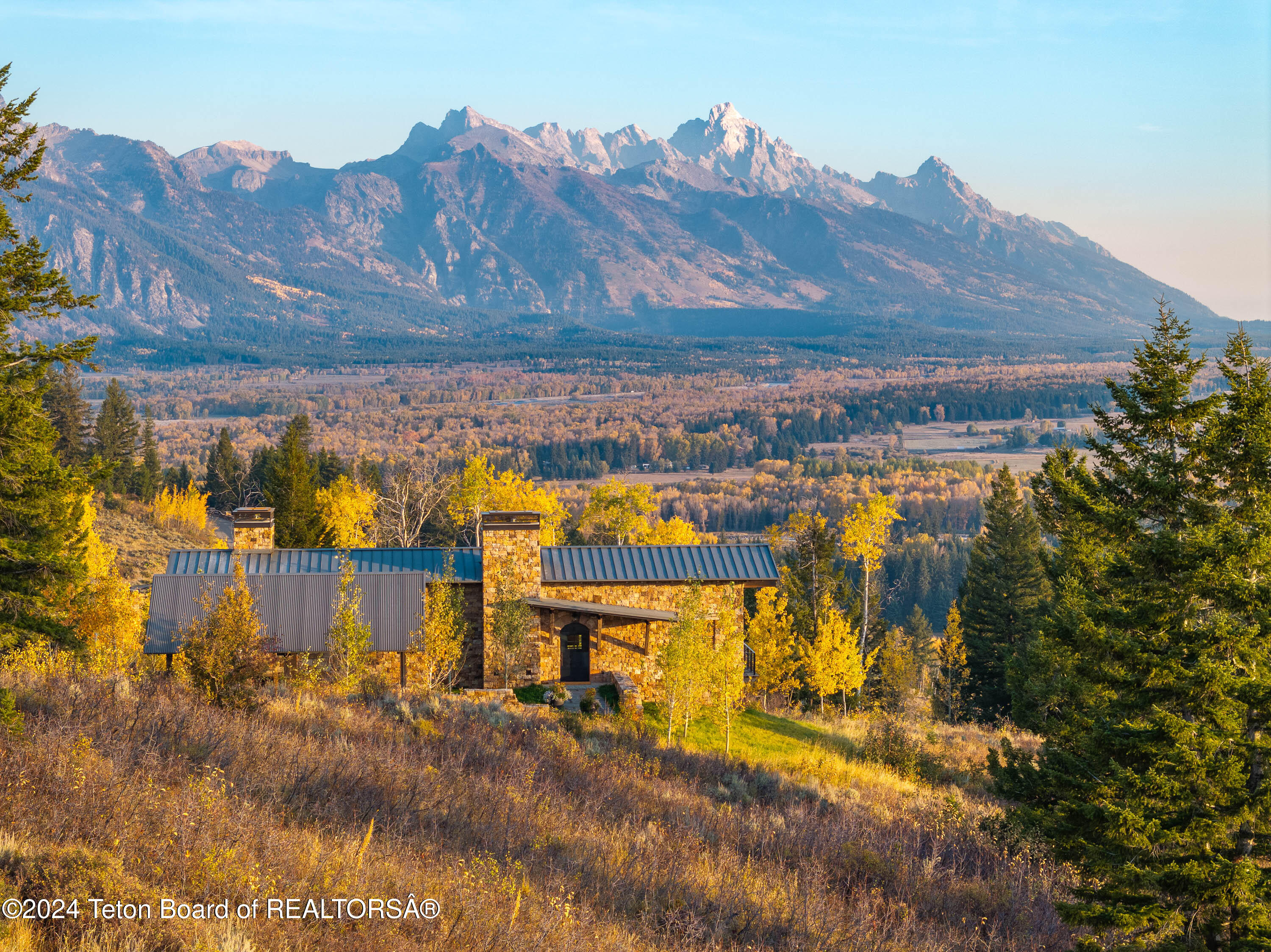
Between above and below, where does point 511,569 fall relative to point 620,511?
above

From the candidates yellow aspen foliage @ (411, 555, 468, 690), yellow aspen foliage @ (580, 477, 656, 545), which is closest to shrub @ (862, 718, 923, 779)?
yellow aspen foliage @ (411, 555, 468, 690)

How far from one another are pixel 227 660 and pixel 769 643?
2362cm

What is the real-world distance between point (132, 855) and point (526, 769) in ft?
21.0

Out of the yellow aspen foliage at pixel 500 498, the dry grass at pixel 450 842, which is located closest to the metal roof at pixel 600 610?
the dry grass at pixel 450 842

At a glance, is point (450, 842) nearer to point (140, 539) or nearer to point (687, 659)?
point (687, 659)

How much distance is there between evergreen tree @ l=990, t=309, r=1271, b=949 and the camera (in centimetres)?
927

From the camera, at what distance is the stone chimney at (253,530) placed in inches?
948

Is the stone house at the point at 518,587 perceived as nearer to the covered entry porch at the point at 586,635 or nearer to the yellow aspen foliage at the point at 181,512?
the covered entry porch at the point at 586,635

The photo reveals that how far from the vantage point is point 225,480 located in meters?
73.5

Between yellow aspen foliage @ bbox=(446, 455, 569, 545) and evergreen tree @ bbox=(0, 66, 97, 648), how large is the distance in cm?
2623

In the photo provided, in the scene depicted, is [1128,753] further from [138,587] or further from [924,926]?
[138,587]

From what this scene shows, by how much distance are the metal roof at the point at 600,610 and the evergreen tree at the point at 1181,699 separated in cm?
1005

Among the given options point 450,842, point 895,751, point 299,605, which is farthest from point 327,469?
point 450,842

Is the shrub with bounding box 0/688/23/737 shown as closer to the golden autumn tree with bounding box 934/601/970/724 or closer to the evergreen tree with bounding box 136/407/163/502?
the golden autumn tree with bounding box 934/601/970/724
